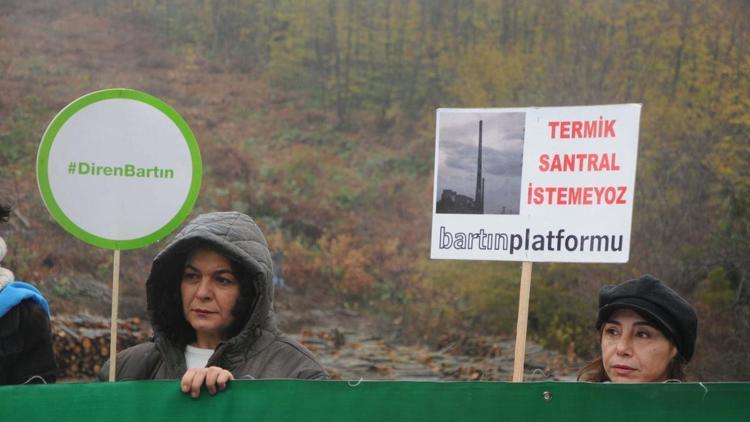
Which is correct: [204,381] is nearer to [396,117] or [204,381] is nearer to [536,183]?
[536,183]

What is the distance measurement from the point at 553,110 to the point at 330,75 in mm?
5813

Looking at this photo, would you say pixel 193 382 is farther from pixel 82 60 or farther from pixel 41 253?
pixel 82 60

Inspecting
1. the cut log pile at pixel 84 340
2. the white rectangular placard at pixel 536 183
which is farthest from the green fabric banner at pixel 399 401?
the cut log pile at pixel 84 340

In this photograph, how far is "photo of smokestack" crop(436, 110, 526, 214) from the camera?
3803mm

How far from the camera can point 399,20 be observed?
9297 mm

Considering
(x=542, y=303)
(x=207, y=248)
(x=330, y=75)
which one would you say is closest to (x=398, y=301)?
(x=542, y=303)

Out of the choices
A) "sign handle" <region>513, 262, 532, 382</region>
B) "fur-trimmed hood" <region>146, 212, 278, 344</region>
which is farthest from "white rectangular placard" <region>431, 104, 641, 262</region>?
"fur-trimmed hood" <region>146, 212, 278, 344</region>

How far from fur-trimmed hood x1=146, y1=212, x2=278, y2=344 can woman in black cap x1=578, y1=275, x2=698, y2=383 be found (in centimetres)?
103

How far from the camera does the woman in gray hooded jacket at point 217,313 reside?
302cm

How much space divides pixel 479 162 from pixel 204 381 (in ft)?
5.18

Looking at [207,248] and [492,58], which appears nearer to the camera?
[207,248]

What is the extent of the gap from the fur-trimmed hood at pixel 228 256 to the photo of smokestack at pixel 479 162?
3.18 ft

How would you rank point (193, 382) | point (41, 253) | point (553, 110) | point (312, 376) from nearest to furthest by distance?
1. point (193, 382)
2. point (312, 376)
3. point (553, 110)
4. point (41, 253)

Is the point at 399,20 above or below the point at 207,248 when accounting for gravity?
above
